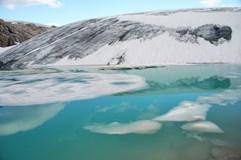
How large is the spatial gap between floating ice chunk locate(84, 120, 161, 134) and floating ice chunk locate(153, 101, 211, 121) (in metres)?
0.49

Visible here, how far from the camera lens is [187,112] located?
757 cm

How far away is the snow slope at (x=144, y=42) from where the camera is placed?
2488 centimetres

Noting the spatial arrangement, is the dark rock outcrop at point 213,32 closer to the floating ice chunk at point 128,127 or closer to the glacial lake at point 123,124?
the glacial lake at point 123,124

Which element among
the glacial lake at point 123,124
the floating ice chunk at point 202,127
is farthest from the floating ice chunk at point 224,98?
the floating ice chunk at point 202,127

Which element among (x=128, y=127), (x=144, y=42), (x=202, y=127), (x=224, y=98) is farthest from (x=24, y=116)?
(x=144, y=42)

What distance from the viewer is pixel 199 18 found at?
101 ft

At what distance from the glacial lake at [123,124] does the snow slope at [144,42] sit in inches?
545

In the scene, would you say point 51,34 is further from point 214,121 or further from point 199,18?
point 214,121

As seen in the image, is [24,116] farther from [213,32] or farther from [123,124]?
[213,32]

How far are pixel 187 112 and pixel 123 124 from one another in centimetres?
197

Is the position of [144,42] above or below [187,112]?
above

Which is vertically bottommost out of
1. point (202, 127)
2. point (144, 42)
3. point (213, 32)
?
point (202, 127)

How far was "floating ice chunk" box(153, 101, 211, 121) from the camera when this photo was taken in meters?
7.03

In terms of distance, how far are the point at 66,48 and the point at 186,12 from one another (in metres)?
15.8
